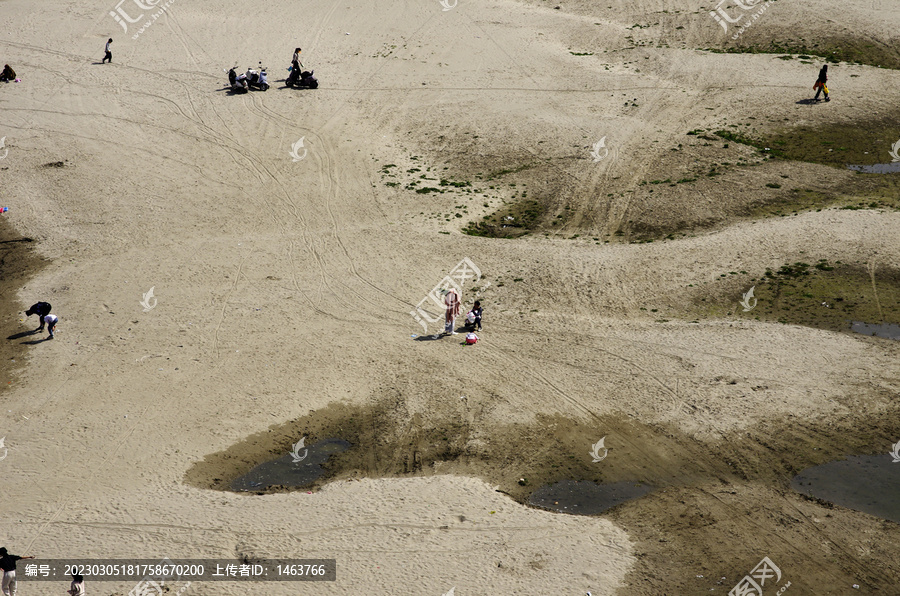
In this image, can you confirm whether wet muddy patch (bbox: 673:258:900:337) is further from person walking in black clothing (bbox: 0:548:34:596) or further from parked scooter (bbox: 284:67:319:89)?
parked scooter (bbox: 284:67:319:89)

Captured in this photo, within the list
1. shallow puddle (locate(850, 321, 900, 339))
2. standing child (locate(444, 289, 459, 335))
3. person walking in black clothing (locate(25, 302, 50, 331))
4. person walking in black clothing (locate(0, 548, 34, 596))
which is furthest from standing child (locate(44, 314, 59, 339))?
shallow puddle (locate(850, 321, 900, 339))

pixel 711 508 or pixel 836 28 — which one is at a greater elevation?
pixel 836 28

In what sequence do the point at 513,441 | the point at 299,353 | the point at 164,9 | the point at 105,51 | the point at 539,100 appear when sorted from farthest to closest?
the point at 164,9, the point at 105,51, the point at 539,100, the point at 299,353, the point at 513,441

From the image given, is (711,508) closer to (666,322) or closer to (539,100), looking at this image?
(666,322)

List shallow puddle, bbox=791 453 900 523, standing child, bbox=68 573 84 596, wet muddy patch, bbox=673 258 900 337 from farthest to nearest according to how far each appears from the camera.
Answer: wet muddy patch, bbox=673 258 900 337
shallow puddle, bbox=791 453 900 523
standing child, bbox=68 573 84 596

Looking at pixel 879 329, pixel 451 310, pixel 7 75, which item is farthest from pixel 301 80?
pixel 879 329

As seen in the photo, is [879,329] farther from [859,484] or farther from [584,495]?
→ [584,495]

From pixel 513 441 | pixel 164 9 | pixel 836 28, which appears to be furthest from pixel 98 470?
pixel 836 28

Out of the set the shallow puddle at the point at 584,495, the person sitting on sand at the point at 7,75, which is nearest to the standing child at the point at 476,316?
the shallow puddle at the point at 584,495
